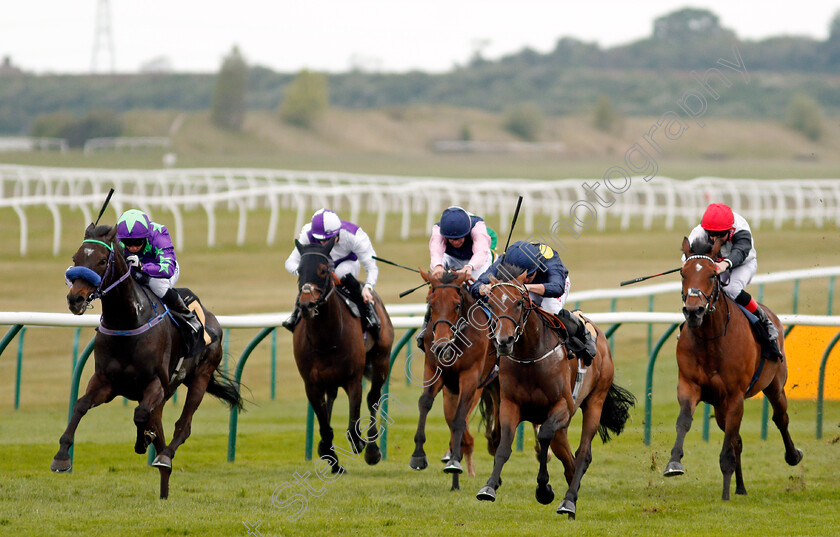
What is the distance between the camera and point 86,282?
5.62 metres

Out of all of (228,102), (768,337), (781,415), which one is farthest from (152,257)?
(228,102)

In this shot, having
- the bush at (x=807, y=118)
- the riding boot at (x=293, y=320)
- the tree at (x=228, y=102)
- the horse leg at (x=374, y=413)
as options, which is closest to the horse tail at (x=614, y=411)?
the horse leg at (x=374, y=413)

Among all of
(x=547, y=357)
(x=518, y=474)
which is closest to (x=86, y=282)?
(x=547, y=357)

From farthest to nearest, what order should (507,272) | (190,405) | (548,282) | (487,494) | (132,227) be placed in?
(190,405) → (132,227) → (548,282) → (507,272) → (487,494)

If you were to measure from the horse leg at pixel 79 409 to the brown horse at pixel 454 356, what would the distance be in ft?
5.73

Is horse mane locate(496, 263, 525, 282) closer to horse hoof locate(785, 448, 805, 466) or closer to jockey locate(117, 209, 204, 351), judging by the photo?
jockey locate(117, 209, 204, 351)

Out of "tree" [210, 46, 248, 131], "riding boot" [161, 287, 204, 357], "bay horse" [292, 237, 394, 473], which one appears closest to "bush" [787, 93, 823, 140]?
"tree" [210, 46, 248, 131]

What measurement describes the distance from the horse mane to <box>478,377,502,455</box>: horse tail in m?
1.63

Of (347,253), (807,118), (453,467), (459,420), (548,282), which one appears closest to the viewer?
(548,282)

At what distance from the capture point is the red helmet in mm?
6941

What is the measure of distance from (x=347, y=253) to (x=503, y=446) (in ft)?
7.16

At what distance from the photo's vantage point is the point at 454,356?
685 centimetres

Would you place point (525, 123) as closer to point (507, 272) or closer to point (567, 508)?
point (507, 272)

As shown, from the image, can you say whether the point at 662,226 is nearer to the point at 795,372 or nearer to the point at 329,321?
the point at 795,372
